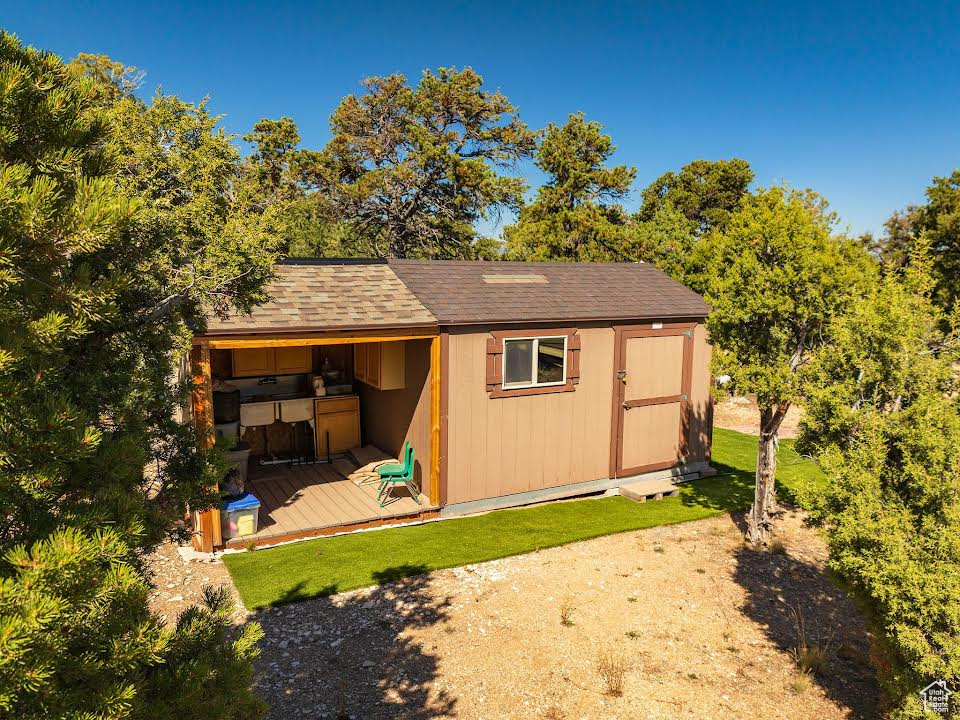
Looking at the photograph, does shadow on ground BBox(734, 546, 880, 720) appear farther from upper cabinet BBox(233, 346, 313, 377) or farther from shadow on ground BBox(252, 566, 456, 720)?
upper cabinet BBox(233, 346, 313, 377)

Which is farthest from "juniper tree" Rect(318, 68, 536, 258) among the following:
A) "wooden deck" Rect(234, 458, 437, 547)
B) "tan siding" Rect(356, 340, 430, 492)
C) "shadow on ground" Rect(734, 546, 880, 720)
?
"shadow on ground" Rect(734, 546, 880, 720)

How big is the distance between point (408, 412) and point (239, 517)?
3428mm

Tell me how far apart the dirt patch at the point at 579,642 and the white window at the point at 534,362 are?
3032 millimetres

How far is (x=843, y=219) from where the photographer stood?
8.47m

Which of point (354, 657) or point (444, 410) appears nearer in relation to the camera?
point (354, 657)

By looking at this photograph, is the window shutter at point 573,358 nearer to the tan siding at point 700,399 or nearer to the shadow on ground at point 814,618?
the tan siding at point 700,399

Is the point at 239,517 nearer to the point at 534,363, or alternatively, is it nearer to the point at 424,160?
the point at 534,363

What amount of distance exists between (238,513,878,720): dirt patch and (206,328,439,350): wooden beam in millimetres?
3514

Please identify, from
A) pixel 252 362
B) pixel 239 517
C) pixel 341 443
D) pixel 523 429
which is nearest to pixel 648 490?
pixel 523 429

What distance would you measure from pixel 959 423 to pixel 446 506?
733 cm

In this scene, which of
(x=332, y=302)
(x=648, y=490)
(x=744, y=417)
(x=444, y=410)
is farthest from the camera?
(x=744, y=417)

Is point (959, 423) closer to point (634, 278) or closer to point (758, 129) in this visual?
point (634, 278)

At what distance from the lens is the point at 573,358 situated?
11023mm

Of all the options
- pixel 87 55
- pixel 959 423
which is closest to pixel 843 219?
pixel 959 423
